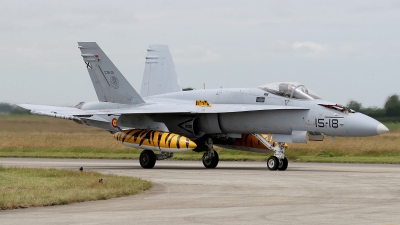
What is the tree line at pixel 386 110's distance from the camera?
3584 centimetres

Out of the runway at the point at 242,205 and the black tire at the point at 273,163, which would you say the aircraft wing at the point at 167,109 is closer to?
the black tire at the point at 273,163

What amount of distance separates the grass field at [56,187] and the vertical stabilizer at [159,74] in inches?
432

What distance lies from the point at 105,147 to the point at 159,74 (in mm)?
8438

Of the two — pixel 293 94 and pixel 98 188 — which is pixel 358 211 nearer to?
pixel 98 188

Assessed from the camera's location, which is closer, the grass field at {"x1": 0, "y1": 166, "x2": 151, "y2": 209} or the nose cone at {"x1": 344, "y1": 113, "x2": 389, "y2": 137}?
the grass field at {"x1": 0, "y1": 166, "x2": 151, "y2": 209}

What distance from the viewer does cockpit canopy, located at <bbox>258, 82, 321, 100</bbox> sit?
22.8 meters

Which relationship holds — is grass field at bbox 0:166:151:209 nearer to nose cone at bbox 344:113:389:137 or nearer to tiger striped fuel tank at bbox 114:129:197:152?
tiger striped fuel tank at bbox 114:129:197:152

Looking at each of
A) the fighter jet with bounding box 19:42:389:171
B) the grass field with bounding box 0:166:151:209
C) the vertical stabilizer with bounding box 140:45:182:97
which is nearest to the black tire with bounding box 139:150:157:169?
the fighter jet with bounding box 19:42:389:171

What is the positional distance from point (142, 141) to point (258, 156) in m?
9.72

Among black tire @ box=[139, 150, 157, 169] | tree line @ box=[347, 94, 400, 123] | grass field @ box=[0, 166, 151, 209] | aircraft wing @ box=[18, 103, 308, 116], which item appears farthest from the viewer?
tree line @ box=[347, 94, 400, 123]

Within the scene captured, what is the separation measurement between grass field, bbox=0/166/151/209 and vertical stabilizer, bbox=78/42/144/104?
6.80 meters

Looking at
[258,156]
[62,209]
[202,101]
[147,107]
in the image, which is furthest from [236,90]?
[62,209]

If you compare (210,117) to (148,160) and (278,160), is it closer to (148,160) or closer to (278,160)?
(148,160)

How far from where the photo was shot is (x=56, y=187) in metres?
15.1
